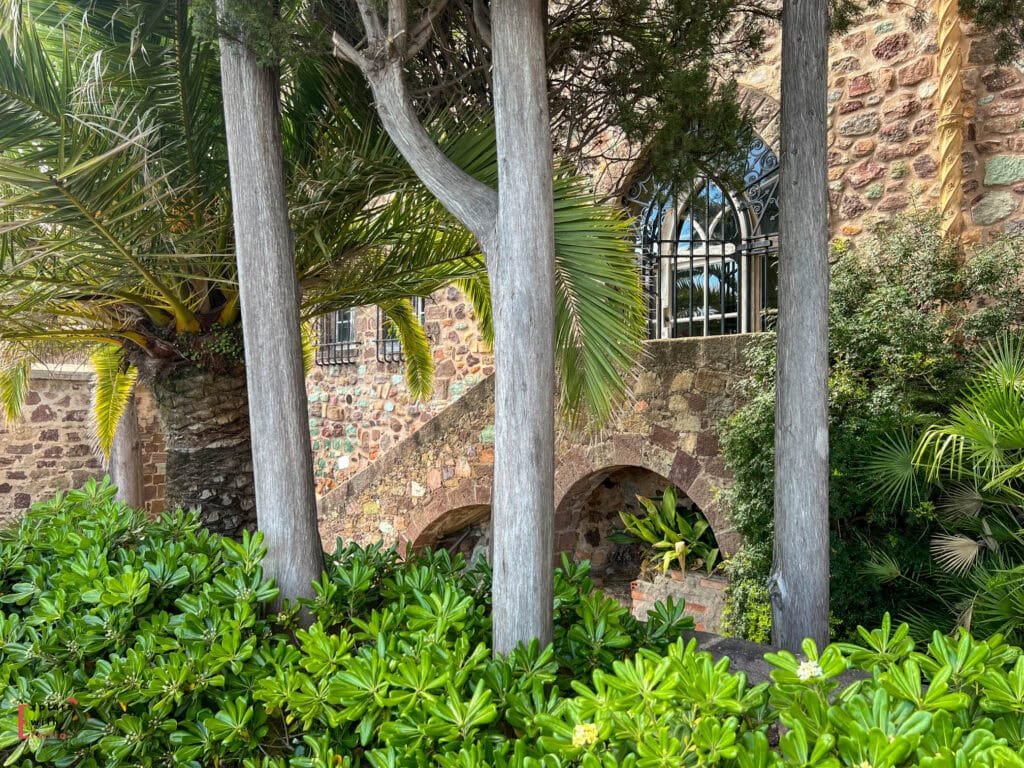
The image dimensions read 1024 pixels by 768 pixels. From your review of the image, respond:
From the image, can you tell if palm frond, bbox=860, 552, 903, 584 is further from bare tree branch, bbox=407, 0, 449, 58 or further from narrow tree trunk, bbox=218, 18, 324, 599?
bare tree branch, bbox=407, 0, 449, 58

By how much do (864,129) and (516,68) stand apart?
4.91 metres

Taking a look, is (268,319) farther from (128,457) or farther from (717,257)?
(128,457)

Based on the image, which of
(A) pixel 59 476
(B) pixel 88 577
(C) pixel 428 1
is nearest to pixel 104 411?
(A) pixel 59 476

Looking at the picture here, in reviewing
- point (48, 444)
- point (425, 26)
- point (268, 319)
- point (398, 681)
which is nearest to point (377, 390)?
point (48, 444)

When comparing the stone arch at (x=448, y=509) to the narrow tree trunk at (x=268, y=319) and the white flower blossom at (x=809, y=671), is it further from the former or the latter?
the white flower blossom at (x=809, y=671)

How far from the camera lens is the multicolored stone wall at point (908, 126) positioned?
6023 mm

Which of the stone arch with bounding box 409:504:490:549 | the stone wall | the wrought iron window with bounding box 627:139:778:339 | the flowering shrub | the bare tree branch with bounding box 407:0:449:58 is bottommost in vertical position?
the stone wall

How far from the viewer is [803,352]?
3221 millimetres

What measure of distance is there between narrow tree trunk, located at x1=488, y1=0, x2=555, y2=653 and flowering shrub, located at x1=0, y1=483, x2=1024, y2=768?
0.17m

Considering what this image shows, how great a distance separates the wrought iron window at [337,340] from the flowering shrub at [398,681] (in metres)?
7.72

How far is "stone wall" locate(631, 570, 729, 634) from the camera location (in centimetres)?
615

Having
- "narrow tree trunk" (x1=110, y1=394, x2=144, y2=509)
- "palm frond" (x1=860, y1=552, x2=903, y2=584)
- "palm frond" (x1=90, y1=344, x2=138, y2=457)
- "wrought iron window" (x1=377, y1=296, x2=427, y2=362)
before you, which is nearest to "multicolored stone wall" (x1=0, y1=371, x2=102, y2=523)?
"narrow tree trunk" (x1=110, y1=394, x2=144, y2=509)

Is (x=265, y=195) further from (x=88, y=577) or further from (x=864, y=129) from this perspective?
(x=864, y=129)

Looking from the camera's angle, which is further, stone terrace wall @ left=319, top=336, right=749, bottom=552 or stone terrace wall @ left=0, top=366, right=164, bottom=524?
stone terrace wall @ left=0, top=366, right=164, bottom=524
